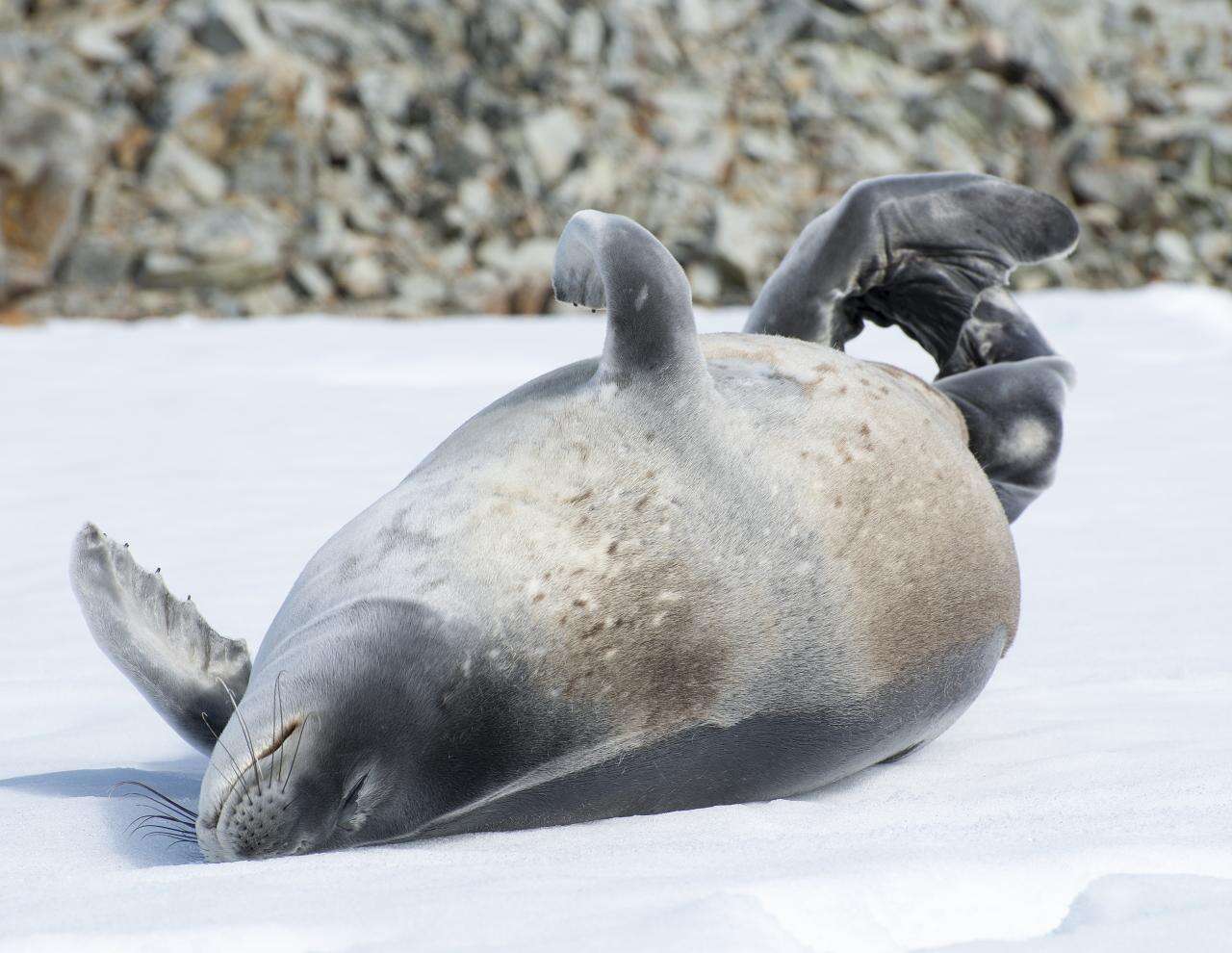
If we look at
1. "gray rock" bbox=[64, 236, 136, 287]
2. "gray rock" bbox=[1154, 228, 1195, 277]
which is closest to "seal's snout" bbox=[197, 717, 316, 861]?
"gray rock" bbox=[64, 236, 136, 287]

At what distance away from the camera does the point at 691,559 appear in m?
1.94

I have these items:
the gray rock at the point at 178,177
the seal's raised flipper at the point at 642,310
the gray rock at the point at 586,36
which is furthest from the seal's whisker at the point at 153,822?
the gray rock at the point at 586,36

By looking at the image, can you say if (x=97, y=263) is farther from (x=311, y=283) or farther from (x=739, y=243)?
(x=739, y=243)

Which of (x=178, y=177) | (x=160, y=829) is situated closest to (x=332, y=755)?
(x=160, y=829)

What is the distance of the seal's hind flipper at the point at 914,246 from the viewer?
10.9ft

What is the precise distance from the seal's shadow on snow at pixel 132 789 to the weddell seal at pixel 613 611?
6cm

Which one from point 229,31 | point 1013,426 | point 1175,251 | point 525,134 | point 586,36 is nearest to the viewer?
point 1013,426

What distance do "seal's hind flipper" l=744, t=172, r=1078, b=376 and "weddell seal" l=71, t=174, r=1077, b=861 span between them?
828 millimetres

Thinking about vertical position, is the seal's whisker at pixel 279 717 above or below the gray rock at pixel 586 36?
above

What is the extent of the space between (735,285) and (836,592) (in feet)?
42.9

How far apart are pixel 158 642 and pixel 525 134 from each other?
556 inches

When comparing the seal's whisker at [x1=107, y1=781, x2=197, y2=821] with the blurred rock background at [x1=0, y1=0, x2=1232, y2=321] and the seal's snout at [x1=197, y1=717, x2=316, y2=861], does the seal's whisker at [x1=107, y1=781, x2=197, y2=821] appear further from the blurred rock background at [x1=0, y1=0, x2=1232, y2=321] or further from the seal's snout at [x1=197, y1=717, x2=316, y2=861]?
the blurred rock background at [x1=0, y1=0, x2=1232, y2=321]

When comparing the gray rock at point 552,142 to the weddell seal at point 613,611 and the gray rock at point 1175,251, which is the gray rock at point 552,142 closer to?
the gray rock at point 1175,251

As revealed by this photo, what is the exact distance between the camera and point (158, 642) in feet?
7.24
